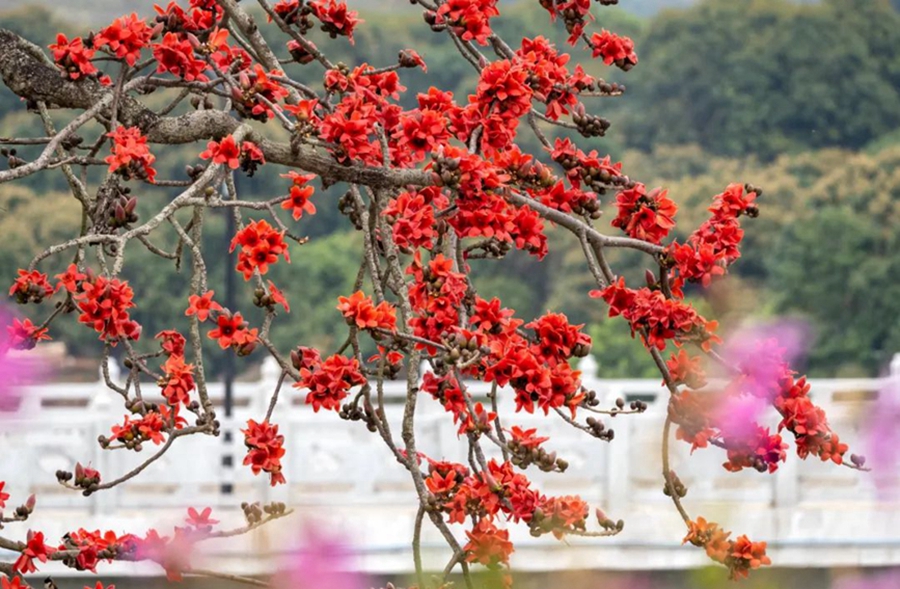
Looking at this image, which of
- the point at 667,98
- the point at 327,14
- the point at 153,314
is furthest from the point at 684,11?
the point at 327,14

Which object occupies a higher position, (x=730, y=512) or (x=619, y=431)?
(x=619, y=431)

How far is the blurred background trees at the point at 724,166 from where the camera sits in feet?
105

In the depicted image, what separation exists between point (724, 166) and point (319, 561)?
3944 cm

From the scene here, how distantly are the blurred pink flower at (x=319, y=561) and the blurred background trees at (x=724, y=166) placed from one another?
848 inches

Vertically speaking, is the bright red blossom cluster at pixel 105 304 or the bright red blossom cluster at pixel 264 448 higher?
the bright red blossom cluster at pixel 105 304

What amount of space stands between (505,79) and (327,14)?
662 mm

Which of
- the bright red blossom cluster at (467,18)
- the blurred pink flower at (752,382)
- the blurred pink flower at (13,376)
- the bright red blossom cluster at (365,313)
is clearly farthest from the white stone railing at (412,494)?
the blurred pink flower at (13,376)

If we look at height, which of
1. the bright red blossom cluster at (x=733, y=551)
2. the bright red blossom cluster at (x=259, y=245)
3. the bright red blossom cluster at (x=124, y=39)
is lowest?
the bright red blossom cluster at (x=733, y=551)

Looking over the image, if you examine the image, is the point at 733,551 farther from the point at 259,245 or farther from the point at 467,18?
the point at 467,18

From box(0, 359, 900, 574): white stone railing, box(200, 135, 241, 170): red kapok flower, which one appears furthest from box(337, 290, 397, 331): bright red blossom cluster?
box(0, 359, 900, 574): white stone railing

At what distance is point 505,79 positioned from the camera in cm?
278

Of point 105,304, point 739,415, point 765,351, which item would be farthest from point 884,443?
point 105,304

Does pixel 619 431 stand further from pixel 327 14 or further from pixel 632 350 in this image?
pixel 632 350

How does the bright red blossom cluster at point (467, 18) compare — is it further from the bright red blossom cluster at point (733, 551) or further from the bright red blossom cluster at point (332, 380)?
the bright red blossom cluster at point (733, 551)
